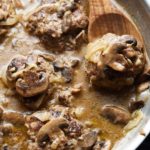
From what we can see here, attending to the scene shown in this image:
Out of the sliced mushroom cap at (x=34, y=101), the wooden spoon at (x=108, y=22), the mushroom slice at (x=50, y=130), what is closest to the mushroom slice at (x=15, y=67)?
the sliced mushroom cap at (x=34, y=101)

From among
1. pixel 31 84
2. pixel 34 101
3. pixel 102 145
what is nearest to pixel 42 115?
pixel 34 101

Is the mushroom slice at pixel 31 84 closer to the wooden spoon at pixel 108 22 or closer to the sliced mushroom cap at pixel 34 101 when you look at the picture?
the sliced mushroom cap at pixel 34 101

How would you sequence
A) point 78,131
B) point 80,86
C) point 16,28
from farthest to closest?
point 16,28 → point 80,86 → point 78,131

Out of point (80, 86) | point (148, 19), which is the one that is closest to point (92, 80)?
point (80, 86)

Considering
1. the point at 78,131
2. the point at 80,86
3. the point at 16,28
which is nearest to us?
the point at 78,131

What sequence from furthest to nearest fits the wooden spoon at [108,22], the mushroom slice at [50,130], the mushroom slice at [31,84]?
1. the wooden spoon at [108,22]
2. the mushroom slice at [31,84]
3. the mushroom slice at [50,130]

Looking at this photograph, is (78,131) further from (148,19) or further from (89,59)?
(148,19)

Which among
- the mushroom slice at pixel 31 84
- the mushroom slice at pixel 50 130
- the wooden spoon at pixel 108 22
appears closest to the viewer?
the mushroom slice at pixel 50 130

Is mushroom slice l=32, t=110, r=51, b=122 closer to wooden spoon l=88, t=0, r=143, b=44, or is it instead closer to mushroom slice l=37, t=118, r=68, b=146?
mushroom slice l=37, t=118, r=68, b=146
